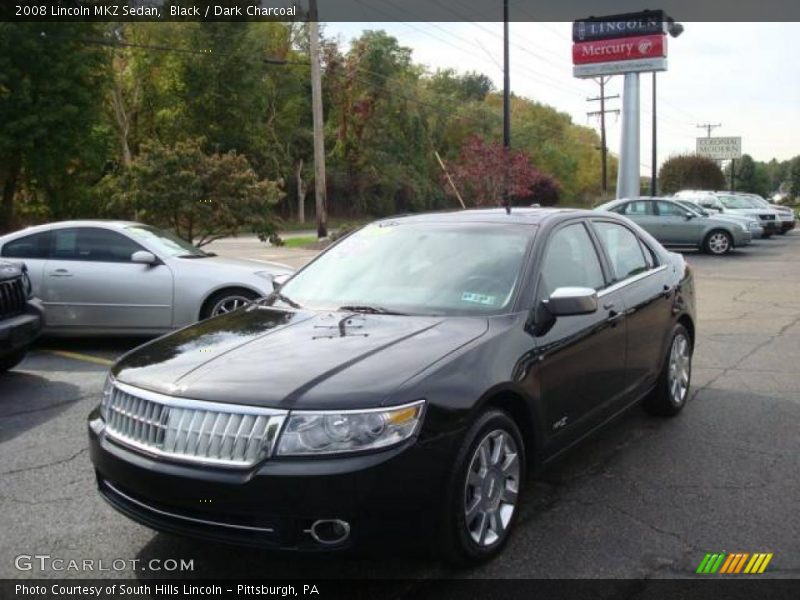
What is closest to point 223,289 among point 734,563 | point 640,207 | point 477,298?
point 477,298

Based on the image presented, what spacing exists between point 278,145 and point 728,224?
36578mm

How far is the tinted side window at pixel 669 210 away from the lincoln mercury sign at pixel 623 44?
1639 centimetres

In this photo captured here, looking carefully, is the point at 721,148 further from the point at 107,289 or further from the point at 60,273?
the point at 60,273

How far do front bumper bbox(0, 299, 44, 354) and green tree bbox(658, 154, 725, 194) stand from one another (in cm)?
6011

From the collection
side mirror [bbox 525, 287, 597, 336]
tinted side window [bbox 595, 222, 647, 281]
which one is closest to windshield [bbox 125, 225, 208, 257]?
tinted side window [bbox 595, 222, 647, 281]

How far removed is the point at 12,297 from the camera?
663 centimetres

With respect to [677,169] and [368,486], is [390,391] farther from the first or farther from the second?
[677,169]

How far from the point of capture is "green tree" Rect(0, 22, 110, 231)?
30.5 metres

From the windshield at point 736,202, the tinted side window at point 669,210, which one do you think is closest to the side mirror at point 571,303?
the tinted side window at point 669,210

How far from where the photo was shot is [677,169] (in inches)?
2446

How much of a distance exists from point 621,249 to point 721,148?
75760 mm

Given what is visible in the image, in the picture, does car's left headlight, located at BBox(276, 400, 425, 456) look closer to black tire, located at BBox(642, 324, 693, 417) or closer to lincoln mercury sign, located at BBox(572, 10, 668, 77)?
black tire, located at BBox(642, 324, 693, 417)

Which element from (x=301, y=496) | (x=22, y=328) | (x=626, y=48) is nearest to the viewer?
(x=301, y=496)

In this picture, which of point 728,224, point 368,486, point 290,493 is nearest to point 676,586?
point 368,486
